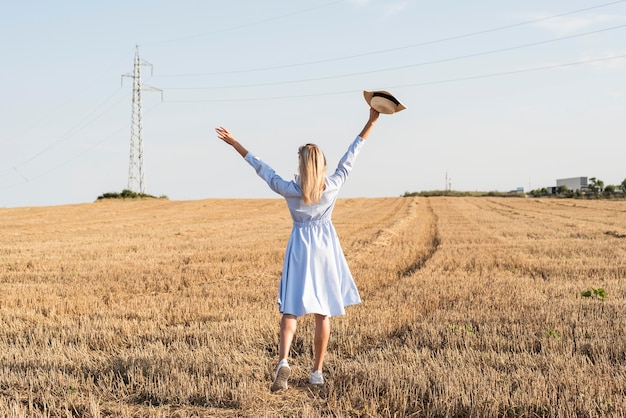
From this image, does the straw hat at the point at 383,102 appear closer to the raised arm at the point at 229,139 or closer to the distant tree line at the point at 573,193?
the raised arm at the point at 229,139

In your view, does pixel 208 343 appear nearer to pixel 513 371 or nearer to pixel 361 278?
pixel 513 371

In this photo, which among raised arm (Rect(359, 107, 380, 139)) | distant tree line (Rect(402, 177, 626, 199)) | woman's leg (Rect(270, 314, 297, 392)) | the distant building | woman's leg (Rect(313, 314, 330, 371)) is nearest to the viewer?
woman's leg (Rect(270, 314, 297, 392))

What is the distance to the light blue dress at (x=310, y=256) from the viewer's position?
6180 millimetres

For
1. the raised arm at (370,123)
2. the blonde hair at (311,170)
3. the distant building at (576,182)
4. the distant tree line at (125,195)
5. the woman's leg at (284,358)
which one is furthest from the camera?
the distant building at (576,182)

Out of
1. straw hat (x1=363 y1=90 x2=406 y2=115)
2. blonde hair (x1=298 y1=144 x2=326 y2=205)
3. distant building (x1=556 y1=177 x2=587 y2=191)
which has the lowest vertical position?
blonde hair (x1=298 y1=144 x2=326 y2=205)

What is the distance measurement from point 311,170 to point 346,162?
2.24 feet

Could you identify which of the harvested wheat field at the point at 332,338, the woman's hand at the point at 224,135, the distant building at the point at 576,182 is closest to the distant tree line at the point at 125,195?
the harvested wheat field at the point at 332,338

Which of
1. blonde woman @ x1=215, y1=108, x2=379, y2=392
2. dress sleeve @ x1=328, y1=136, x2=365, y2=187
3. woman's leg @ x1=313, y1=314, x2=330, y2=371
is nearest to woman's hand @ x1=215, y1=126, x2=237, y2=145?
blonde woman @ x1=215, y1=108, x2=379, y2=392

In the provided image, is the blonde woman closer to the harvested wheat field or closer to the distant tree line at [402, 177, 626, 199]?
the harvested wheat field

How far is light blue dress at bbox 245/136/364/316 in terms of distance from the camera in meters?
6.18

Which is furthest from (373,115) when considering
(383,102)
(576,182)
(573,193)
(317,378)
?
(576,182)

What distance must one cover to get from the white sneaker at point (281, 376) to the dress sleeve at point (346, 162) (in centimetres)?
178

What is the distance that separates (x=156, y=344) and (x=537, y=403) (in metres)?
4.51

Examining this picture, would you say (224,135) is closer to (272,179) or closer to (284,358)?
(272,179)
